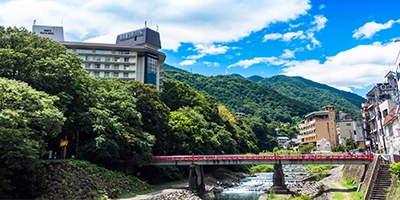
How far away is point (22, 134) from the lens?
2166 centimetres

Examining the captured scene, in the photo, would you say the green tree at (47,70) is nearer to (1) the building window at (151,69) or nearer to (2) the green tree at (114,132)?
(2) the green tree at (114,132)

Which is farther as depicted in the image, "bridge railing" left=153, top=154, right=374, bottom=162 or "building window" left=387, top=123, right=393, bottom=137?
"building window" left=387, top=123, right=393, bottom=137

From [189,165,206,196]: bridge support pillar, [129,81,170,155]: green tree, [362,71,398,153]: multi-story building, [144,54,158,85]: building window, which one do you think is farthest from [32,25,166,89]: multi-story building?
[362,71,398,153]: multi-story building

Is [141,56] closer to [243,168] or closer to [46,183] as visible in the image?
[243,168]

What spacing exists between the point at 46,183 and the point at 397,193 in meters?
27.2

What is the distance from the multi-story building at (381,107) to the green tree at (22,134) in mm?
40713

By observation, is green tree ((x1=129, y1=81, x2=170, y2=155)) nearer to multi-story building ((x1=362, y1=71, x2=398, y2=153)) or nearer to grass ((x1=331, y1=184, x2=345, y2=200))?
grass ((x1=331, y1=184, x2=345, y2=200))

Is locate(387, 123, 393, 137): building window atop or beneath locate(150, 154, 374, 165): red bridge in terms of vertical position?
atop

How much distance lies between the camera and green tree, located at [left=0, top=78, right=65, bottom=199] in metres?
20.7

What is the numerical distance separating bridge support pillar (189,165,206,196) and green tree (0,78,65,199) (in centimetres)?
1790

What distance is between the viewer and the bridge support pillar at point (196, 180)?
122 feet

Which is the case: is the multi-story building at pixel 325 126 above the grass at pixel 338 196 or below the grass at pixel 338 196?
above

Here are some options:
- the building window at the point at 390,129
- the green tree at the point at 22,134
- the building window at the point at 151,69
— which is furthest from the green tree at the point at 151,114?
the building window at the point at 390,129

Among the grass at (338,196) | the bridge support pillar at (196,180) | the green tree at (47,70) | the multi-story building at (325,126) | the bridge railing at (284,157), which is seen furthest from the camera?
the multi-story building at (325,126)
